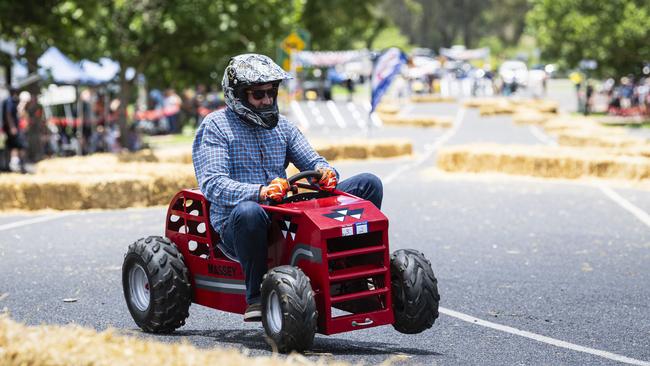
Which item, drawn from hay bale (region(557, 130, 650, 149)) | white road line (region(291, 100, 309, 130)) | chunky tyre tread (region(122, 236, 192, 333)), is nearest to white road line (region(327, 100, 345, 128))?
white road line (region(291, 100, 309, 130))

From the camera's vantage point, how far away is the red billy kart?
19.7 feet

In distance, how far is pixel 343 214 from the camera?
6.13 metres

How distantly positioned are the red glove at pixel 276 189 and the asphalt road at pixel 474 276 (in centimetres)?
85

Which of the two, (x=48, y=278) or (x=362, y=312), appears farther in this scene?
(x=48, y=278)

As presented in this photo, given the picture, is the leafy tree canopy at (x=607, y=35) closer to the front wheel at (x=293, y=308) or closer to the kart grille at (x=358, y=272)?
the kart grille at (x=358, y=272)

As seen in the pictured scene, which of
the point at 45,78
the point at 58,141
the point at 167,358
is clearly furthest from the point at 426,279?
the point at 58,141

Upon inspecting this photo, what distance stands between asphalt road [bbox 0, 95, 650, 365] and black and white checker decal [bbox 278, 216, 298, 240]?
65 cm

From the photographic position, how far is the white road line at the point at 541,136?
101 feet

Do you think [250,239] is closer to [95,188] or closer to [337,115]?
[95,188]

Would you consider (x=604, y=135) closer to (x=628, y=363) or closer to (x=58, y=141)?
(x=58, y=141)

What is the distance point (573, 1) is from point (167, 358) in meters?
41.0

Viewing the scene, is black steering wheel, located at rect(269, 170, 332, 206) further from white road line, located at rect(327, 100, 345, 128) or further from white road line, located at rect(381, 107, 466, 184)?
white road line, located at rect(327, 100, 345, 128)

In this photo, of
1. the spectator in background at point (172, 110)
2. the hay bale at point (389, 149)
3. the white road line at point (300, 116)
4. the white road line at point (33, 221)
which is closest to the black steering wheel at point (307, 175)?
the white road line at point (33, 221)

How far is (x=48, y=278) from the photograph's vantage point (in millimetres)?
9219
